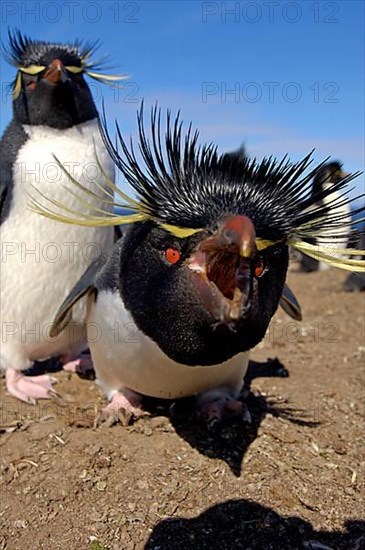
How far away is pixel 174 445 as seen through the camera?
2.68 m

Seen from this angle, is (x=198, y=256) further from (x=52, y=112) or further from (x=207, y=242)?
(x=52, y=112)

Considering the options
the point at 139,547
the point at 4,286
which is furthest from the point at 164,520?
the point at 4,286

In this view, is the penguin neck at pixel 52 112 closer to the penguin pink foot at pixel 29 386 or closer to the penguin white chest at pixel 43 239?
the penguin white chest at pixel 43 239

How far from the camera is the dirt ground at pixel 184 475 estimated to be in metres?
2.15

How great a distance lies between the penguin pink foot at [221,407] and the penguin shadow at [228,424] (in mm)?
20

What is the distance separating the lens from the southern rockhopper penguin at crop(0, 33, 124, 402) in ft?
11.3

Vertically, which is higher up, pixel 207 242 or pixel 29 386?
pixel 207 242

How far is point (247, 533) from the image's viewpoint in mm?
2143

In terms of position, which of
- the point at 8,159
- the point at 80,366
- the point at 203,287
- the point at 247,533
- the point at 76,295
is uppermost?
the point at 8,159

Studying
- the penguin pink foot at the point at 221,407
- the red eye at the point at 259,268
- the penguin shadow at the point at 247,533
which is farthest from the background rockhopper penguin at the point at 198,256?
the penguin shadow at the point at 247,533

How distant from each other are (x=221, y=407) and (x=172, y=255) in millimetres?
1055

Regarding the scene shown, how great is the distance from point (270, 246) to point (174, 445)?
111 cm

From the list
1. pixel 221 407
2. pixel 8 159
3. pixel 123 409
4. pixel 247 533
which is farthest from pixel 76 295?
pixel 247 533

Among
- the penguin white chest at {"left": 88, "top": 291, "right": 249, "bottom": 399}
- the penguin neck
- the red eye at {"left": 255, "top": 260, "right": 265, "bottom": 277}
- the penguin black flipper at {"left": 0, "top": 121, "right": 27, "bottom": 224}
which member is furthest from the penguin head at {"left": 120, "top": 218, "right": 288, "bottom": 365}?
the penguin neck
